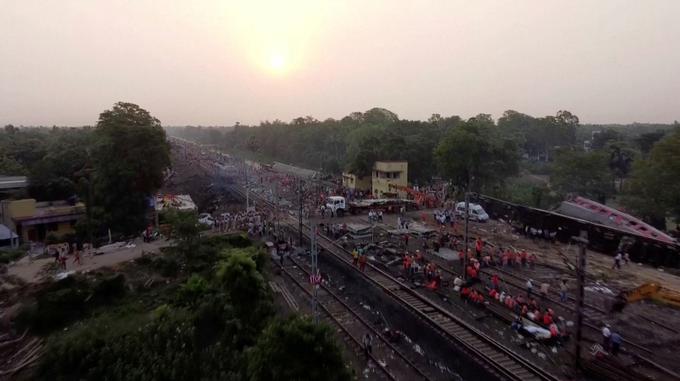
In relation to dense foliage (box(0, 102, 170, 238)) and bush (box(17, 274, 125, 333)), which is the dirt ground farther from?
dense foliage (box(0, 102, 170, 238))

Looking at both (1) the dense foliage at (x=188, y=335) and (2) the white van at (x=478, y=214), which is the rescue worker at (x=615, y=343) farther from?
(2) the white van at (x=478, y=214)

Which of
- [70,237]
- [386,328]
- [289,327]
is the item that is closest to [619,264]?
[386,328]

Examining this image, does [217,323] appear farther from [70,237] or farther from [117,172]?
[70,237]

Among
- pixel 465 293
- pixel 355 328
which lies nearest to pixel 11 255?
pixel 355 328

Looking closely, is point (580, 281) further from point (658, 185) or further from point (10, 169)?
point (10, 169)

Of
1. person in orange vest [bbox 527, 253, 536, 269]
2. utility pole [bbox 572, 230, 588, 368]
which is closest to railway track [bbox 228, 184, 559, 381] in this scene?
utility pole [bbox 572, 230, 588, 368]

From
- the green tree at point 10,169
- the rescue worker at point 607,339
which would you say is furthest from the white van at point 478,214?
the green tree at point 10,169
